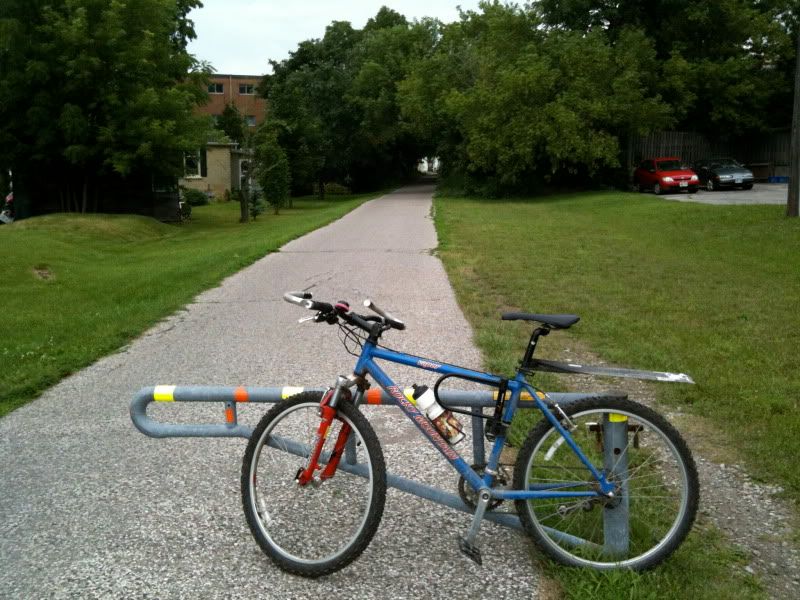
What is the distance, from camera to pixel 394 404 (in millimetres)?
3615

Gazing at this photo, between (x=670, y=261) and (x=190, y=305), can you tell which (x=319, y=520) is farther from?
(x=670, y=261)

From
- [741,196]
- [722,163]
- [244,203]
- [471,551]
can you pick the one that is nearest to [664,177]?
[722,163]

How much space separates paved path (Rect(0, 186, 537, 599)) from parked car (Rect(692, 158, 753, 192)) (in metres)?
28.8

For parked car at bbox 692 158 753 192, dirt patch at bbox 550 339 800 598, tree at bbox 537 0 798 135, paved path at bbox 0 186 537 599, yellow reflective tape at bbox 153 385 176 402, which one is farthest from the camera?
tree at bbox 537 0 798 135

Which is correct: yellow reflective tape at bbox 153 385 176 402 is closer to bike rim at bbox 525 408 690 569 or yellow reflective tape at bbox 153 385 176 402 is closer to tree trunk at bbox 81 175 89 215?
bike rim at bbox 525 408 690 569

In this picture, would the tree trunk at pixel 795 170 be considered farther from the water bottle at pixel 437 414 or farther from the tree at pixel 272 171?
the tree at pixel 272 171

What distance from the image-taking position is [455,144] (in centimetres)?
4281

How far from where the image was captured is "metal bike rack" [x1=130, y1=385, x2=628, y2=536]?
3.39 m

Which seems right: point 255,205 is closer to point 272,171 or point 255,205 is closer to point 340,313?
point 272,171

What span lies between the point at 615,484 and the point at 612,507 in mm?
101

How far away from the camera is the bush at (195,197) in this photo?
4213cm

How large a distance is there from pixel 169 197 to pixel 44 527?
3078cm

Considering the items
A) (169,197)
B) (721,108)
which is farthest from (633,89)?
(169,197)

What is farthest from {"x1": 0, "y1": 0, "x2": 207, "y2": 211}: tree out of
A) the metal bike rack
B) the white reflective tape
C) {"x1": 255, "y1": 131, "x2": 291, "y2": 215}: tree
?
the white reflective tape
